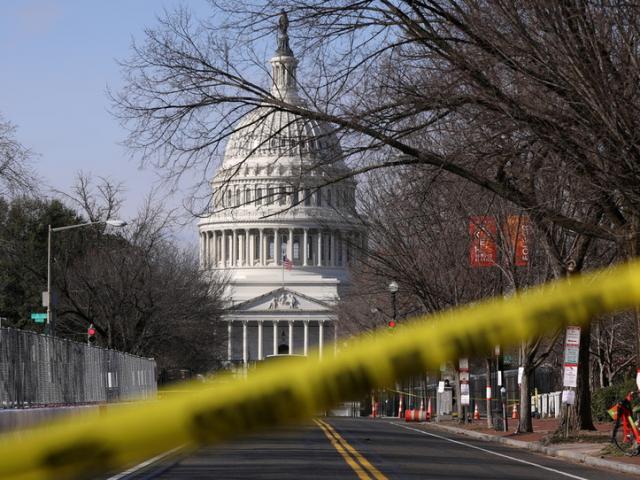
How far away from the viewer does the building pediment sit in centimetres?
16512

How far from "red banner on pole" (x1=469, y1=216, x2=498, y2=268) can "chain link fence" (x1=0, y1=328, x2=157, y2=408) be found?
10.5 meters

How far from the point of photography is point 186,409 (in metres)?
1.72

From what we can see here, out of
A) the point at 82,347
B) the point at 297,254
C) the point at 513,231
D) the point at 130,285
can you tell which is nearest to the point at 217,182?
the point at 82,347

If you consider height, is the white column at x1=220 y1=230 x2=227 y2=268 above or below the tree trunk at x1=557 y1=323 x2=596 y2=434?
above

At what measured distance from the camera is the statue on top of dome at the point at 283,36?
2134cm

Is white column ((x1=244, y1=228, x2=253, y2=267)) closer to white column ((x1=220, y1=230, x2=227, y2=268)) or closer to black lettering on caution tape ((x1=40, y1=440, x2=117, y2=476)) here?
white column ((x1=220, y1=230, x2=227, y2=268))

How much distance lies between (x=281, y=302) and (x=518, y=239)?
5150 inches

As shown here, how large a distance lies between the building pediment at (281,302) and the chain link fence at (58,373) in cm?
12372

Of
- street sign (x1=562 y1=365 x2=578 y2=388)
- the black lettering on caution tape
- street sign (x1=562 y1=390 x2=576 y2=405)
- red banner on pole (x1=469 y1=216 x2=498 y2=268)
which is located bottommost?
street sign (x1=562 y1=390 x2=576 y2=405)

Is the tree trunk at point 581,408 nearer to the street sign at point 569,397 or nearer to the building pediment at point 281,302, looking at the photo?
the street sign at point 569,397

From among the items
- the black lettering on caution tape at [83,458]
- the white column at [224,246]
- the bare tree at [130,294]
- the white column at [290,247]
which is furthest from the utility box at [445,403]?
the white column at [224,246]

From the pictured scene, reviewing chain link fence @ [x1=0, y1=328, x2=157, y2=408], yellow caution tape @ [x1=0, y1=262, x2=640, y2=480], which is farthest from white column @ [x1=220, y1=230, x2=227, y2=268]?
yellow caution tape @ [x1=0, y1=262, x2=640, y2=480]

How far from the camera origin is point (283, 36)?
2194cm

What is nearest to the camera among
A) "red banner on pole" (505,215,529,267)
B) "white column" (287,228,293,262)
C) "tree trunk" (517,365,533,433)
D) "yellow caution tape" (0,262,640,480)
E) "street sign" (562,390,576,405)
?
"yellow caution tape" (0,262,640,480)
